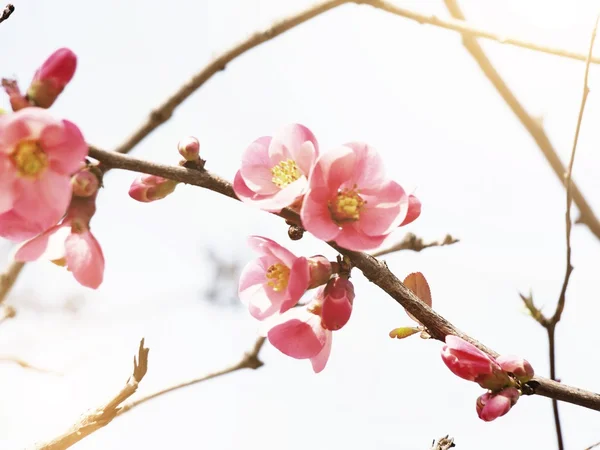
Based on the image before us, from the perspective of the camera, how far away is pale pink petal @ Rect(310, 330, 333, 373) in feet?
2.63

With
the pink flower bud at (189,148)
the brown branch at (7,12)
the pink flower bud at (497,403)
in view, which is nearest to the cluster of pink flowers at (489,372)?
the pink flower bud at (497,403)

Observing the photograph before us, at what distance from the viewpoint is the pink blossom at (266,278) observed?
0.74 metres

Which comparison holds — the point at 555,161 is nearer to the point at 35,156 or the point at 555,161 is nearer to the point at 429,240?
the point at 429,240

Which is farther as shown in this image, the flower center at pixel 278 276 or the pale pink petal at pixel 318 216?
the flower center at pixel 278 276

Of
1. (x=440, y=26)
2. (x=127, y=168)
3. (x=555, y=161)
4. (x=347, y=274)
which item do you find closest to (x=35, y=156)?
(x=127, y=168)

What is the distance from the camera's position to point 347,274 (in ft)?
2.38

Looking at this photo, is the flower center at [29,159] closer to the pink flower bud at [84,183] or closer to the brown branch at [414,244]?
the pink flower bud at [84,183]

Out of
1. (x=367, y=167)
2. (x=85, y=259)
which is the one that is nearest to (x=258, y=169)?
(x=367, y=167)

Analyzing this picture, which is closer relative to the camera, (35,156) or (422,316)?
(35,156)

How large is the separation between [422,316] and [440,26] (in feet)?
3.72

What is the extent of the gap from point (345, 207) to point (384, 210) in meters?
0.06

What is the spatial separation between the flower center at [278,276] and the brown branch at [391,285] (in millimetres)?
110

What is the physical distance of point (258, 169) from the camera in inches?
30.0

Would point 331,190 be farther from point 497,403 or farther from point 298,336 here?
point 497,403
